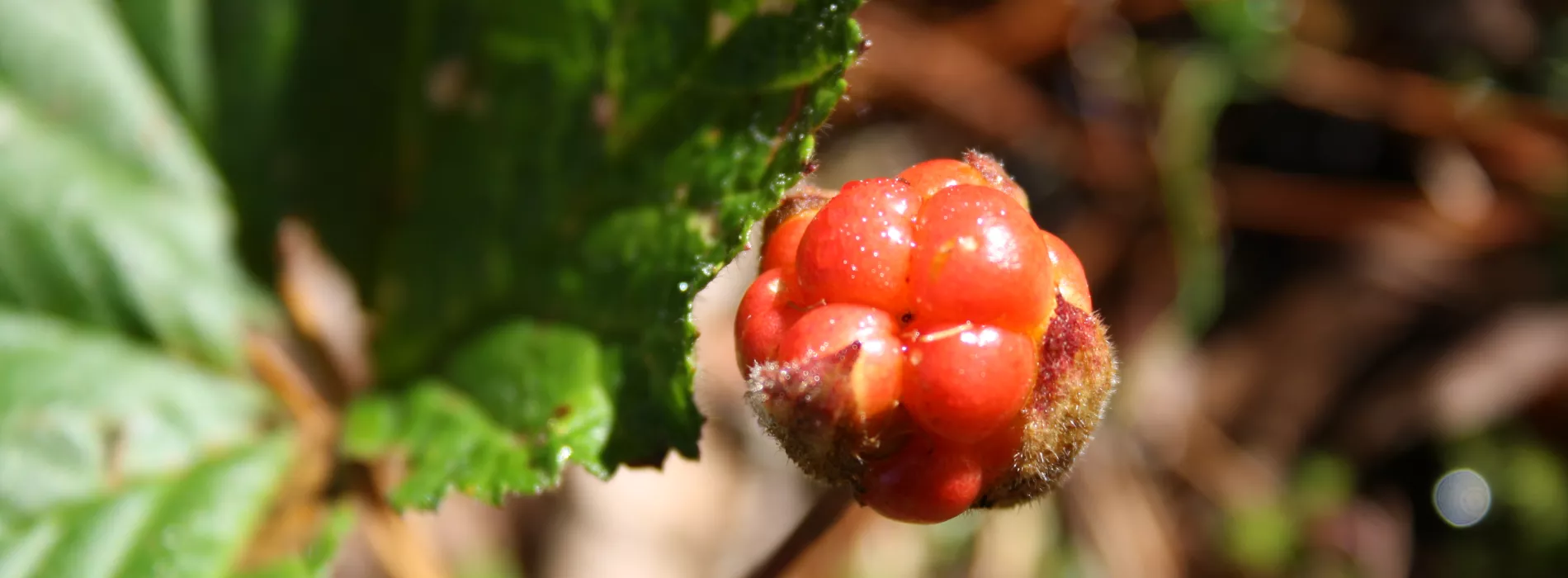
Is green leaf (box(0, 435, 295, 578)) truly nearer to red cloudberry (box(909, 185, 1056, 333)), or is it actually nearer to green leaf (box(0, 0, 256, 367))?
green leaf (box(0, 0, 256, 367))

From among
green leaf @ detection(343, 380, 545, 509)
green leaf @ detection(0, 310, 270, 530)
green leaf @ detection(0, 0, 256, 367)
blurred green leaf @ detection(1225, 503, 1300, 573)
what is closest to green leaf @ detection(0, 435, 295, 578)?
green leaf @ detection(0, 310, 270, 530)

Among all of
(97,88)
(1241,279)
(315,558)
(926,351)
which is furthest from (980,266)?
(1241,279)

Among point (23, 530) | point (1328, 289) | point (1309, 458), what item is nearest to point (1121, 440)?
point (1309, 458)

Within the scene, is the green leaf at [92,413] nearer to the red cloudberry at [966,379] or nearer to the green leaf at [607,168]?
the green leaf at [607,168]

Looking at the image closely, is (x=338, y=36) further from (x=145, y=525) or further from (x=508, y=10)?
(x=145, y=525)

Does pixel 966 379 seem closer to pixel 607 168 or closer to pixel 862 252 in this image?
pixel 862 252

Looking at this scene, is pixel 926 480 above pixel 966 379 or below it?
below

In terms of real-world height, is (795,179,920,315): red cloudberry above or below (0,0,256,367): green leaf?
above

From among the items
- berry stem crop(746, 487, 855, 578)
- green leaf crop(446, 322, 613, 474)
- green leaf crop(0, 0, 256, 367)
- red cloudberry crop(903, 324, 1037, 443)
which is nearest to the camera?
A: red cloudberry crop(903, 324, 1037, 443)
